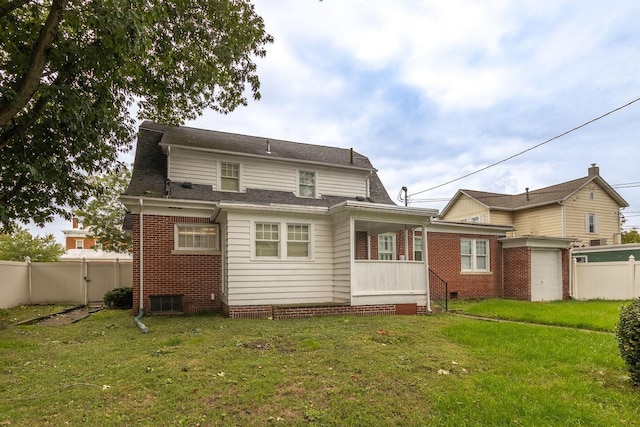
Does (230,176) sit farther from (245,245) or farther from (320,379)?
(320,379)

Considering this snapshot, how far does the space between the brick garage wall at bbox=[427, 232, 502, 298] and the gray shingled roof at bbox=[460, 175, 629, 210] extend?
337 inches

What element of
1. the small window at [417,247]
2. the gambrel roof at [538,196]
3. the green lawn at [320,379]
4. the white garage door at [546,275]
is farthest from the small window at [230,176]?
the gambrel roof at [538,196]

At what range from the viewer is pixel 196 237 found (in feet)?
37.8

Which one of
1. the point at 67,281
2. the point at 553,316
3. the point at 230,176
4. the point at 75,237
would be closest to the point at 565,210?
the point at 553,316

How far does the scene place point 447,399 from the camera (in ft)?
12.4

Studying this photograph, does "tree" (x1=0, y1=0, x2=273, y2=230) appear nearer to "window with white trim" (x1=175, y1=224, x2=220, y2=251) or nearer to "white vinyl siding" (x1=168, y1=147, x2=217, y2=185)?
"white vinyl siding" (x1=168, y1=147, x2=217, y2=185)

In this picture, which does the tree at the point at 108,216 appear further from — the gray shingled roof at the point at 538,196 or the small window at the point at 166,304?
the gray shingled roof at the point at 538,196

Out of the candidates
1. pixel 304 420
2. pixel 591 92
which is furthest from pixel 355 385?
pixel 591 92

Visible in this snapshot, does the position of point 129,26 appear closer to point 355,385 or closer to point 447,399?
point 355,385

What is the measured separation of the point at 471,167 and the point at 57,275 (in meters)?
22.9

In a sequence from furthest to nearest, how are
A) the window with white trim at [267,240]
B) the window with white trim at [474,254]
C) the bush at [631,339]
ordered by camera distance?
the window with white trim at [474,254] → the window with white trim at [267,240] → the bush at [631,339]

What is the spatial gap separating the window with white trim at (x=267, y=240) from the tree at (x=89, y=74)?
427 centimetres

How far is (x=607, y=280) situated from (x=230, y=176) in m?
16.5

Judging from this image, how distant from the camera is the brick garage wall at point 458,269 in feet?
49.2
